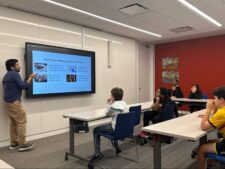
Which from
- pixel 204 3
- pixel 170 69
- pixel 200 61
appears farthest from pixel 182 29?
pixel 170 69

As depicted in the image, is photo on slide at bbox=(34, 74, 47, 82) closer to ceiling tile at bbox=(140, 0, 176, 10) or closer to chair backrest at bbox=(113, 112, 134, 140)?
chair backrest at bbox=(113, 112, 134, 140)

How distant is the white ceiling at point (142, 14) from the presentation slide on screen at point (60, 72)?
0.87 meters

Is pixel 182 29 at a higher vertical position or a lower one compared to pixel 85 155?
higher

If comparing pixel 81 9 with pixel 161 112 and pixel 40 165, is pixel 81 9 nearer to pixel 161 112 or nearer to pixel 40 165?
pixel 161 112

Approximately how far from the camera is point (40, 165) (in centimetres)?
308

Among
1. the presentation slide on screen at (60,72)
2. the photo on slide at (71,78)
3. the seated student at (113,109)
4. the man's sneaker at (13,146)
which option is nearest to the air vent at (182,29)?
the presentation slide on screen at (60,72)

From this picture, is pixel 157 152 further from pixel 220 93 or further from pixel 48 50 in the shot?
pixel 48 50

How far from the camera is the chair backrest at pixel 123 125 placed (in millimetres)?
2818

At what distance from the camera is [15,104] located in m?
3.73

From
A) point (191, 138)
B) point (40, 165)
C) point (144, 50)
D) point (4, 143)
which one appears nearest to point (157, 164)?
point (191, 138)

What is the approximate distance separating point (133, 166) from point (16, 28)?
3345 mm

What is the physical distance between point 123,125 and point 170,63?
5.45 metres

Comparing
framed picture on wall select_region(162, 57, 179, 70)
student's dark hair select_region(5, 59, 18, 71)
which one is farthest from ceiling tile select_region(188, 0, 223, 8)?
framed picture on wall select_region(162, 57, 179, 70)

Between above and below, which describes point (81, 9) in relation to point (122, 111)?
above
